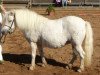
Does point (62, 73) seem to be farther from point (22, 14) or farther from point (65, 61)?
point (22, 14)

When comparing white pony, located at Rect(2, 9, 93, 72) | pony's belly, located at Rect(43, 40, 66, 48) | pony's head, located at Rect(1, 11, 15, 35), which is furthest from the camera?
pony's head, located at Rect(1, 11, 15, 35)

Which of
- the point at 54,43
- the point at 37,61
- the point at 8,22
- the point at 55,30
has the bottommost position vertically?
the point at 37,61

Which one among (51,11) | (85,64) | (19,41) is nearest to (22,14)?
(85,64)

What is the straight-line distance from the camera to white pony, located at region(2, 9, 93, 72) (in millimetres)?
8086

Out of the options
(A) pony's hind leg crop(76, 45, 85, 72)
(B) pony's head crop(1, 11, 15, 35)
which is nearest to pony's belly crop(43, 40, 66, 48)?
(A) pony's hind leg crop(76, 45, 85, 72)

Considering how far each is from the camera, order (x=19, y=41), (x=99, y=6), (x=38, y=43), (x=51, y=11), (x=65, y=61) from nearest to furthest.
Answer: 1. (x=38, y=43)
2. (x=65, y=61)
3. (x=19, y=41)
4. (x=51, y=11)
5. (x=99, y=6)

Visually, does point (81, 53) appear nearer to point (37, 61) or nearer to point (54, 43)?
point (54, 43)

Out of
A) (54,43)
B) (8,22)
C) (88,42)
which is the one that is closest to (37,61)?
(54,43)

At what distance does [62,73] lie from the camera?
816 centimetres

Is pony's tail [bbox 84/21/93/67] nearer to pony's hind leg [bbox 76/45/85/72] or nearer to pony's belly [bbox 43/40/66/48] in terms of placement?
pony's hind leg [bbox 76/45/85/72]

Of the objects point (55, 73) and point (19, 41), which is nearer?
point (55, 73)

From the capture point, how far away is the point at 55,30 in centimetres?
823

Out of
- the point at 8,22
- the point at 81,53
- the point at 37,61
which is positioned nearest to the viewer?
the point at 81,53

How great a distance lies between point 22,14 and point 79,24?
1.53 meters
